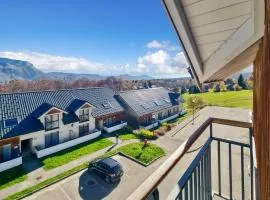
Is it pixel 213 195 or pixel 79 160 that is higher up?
pixel 213 195

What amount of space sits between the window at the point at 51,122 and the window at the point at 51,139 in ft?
1.58

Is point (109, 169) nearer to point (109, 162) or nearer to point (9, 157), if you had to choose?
point (109, 162)

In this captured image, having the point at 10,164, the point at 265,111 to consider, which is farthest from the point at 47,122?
the point at 265,111

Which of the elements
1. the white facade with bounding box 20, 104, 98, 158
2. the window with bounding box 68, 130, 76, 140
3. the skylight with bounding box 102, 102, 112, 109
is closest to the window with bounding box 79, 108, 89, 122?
the white facade with bounding box 20, 104, 98, 158

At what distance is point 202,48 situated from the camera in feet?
9.45

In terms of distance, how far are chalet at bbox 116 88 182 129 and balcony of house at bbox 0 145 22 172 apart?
10.7 m

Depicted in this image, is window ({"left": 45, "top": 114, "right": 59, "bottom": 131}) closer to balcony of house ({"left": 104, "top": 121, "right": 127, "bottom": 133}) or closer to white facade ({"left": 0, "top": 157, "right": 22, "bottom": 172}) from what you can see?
white facade ({"left": 0, "top": 157, "right": 22, "bottom": 172})

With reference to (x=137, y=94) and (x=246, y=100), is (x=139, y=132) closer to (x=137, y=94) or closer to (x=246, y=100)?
(x=137, y=94)

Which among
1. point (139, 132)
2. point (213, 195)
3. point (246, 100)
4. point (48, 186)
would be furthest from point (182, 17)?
point (246, 100)

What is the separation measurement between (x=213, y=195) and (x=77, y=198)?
8102mm

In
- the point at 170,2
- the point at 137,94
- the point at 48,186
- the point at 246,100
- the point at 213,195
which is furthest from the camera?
the point at 246,100

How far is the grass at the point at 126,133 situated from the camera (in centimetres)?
1815

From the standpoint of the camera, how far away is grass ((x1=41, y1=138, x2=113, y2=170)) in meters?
13.2

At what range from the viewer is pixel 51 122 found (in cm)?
1559
